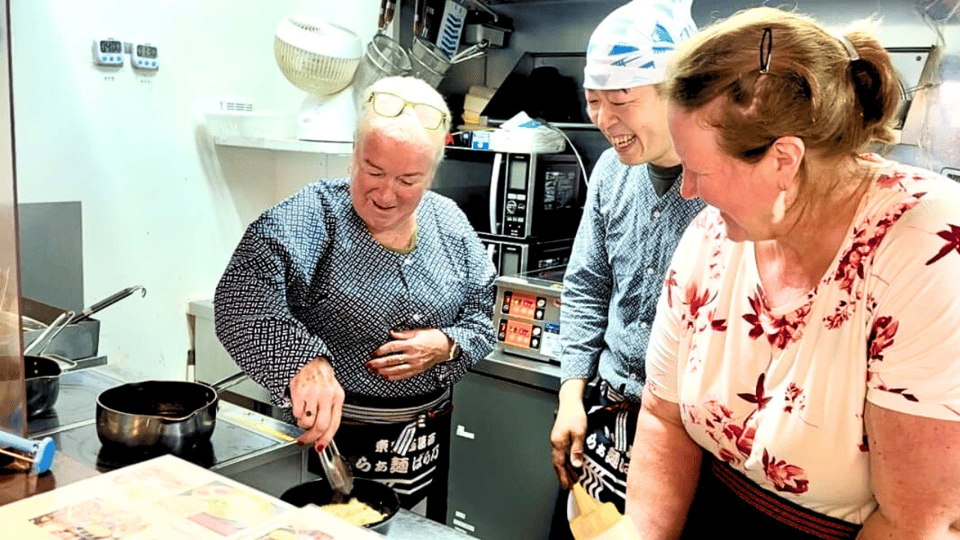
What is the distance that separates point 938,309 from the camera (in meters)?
0.80

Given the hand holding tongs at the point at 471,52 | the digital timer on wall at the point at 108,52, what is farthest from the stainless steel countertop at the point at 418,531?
the hand holding tongs at the point at 471,52

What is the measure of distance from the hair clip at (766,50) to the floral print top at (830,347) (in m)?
0.20

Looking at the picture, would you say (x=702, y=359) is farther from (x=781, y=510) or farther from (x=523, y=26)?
(x=523, y=26)

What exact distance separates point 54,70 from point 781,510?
81.8 inches

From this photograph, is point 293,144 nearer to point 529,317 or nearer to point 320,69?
point 320,69

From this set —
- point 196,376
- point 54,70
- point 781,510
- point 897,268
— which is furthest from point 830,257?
point 196,376

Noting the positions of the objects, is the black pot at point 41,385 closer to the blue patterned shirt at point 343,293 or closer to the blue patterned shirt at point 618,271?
the blue patterned shirt at point 343,293

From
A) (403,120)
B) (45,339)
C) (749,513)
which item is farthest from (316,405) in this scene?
(45,339)

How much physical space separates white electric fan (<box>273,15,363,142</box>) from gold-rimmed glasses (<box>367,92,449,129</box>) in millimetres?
1032

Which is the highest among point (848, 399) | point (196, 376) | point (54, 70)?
point (54, 70)

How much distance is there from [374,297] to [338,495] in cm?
44

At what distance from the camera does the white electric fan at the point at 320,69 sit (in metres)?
2.34

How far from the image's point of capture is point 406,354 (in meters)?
1.42

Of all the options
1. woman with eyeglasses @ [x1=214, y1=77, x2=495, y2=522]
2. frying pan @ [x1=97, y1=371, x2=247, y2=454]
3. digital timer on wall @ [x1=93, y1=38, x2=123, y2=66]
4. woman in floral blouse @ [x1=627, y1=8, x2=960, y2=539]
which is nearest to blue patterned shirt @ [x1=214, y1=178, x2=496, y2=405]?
woman with eyeglasses @ [x1=214, y1=77, x2=495, y2=522]
